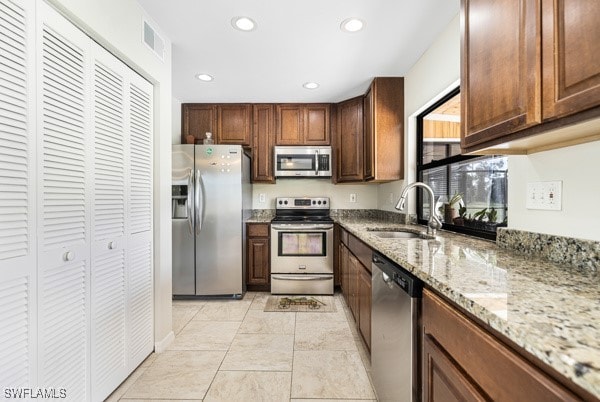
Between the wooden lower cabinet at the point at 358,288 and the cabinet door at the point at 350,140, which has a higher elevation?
the cabinet door at the point at 350,140

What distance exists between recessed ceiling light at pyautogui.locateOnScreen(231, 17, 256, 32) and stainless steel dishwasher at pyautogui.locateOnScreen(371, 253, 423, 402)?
5.81ft

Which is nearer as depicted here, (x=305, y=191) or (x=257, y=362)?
(x=257, y=362)

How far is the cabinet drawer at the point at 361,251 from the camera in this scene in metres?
1.85

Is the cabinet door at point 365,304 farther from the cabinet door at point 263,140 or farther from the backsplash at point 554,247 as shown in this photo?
the cabinet door at point 263,140

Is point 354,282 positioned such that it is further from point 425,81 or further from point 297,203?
point 425,81

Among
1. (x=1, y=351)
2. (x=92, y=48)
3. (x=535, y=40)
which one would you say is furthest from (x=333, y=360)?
(x=92, y=48)

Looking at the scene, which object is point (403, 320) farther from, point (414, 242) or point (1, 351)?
point (1, 351)

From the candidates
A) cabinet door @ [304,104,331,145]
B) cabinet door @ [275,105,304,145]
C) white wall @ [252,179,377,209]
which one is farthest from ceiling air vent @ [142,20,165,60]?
white wall @ [252,179,377,209]

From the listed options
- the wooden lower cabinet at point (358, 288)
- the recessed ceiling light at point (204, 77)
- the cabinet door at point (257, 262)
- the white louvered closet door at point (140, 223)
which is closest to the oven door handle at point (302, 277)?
the cabinet door at point (257, 262)

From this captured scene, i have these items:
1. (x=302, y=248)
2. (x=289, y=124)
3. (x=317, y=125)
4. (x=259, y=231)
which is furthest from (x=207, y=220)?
(x=317, y=125)

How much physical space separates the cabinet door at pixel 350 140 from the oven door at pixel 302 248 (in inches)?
27.6

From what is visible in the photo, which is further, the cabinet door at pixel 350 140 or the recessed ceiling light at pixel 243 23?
the cabinet door at pixel 350 140

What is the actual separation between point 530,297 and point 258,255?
283cm

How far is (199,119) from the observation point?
3.49 metres
